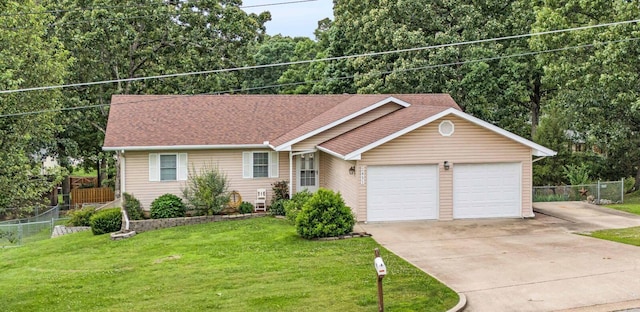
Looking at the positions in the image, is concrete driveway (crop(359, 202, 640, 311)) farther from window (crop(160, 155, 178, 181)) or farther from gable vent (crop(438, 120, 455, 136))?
window (crop(160, 155, 178, 181))

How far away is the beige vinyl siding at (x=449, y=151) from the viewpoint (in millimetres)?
19281

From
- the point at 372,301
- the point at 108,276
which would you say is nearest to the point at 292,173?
the point at 108,276

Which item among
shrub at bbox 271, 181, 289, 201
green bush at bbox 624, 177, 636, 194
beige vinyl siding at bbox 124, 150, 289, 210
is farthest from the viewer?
green bush at bbox 624, 177, 636, 194

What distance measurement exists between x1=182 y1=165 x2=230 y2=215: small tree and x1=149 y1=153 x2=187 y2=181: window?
0.74m

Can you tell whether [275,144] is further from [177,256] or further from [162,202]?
[177,256]

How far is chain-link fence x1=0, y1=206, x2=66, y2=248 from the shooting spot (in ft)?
73.6

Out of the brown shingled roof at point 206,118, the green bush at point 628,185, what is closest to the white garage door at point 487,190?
the brown shingled roof at point 206,118

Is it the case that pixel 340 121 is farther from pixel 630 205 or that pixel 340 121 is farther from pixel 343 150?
pixel 630 205

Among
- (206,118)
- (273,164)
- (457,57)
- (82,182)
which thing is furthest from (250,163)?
(82,182)

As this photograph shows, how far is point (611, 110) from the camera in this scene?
28562 millimetres

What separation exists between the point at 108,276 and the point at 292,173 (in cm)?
1058

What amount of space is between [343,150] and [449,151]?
342 cm

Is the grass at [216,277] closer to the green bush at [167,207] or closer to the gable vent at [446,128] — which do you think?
the green bush at [167,207]

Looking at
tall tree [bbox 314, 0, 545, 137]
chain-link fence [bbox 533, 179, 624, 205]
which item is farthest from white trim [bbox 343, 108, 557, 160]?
tall tree [bbox 314, 0, 545, 137]
